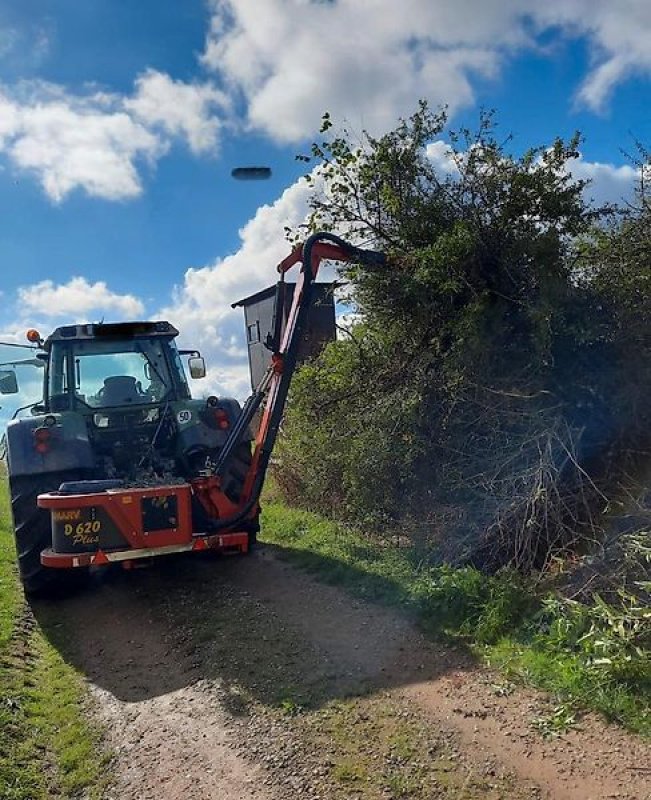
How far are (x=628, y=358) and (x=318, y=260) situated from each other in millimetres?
2795

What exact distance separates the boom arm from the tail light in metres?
1.31

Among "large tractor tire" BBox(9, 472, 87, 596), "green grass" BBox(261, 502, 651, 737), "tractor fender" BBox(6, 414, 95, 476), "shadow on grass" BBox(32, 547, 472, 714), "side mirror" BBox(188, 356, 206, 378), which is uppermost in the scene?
"side mirror" BBox(188, 356, 206, 378)

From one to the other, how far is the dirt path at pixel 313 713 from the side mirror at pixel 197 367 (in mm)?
2613

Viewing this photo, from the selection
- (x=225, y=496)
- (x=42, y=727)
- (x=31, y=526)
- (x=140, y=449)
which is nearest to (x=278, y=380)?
(x=225, y=496)

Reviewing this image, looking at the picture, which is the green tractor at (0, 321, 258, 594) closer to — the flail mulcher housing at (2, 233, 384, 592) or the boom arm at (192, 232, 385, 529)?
the flail mulcher housing at (2, 233, 384, 592)

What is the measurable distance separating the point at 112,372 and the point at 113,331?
428 millimetres

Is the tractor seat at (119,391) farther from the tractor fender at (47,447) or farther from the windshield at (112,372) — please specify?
the tractor fender at (47,447)

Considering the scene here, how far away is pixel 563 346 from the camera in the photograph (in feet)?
18.4

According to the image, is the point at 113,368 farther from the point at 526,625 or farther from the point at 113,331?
the point at 526,625

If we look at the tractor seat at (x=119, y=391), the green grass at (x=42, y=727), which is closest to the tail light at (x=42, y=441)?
the tractor seat at (x=119, y=391)

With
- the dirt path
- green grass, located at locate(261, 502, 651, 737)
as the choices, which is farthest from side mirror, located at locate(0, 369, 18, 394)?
green grass, located at locate(261, 502, 651, 737)

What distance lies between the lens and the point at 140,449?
6.86 metres

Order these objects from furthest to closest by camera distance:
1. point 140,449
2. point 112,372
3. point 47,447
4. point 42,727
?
1. point 112,372
2. point 140,449
3. point 47,447
4. point 42,727

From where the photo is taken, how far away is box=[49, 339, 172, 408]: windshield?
22.2 ft
